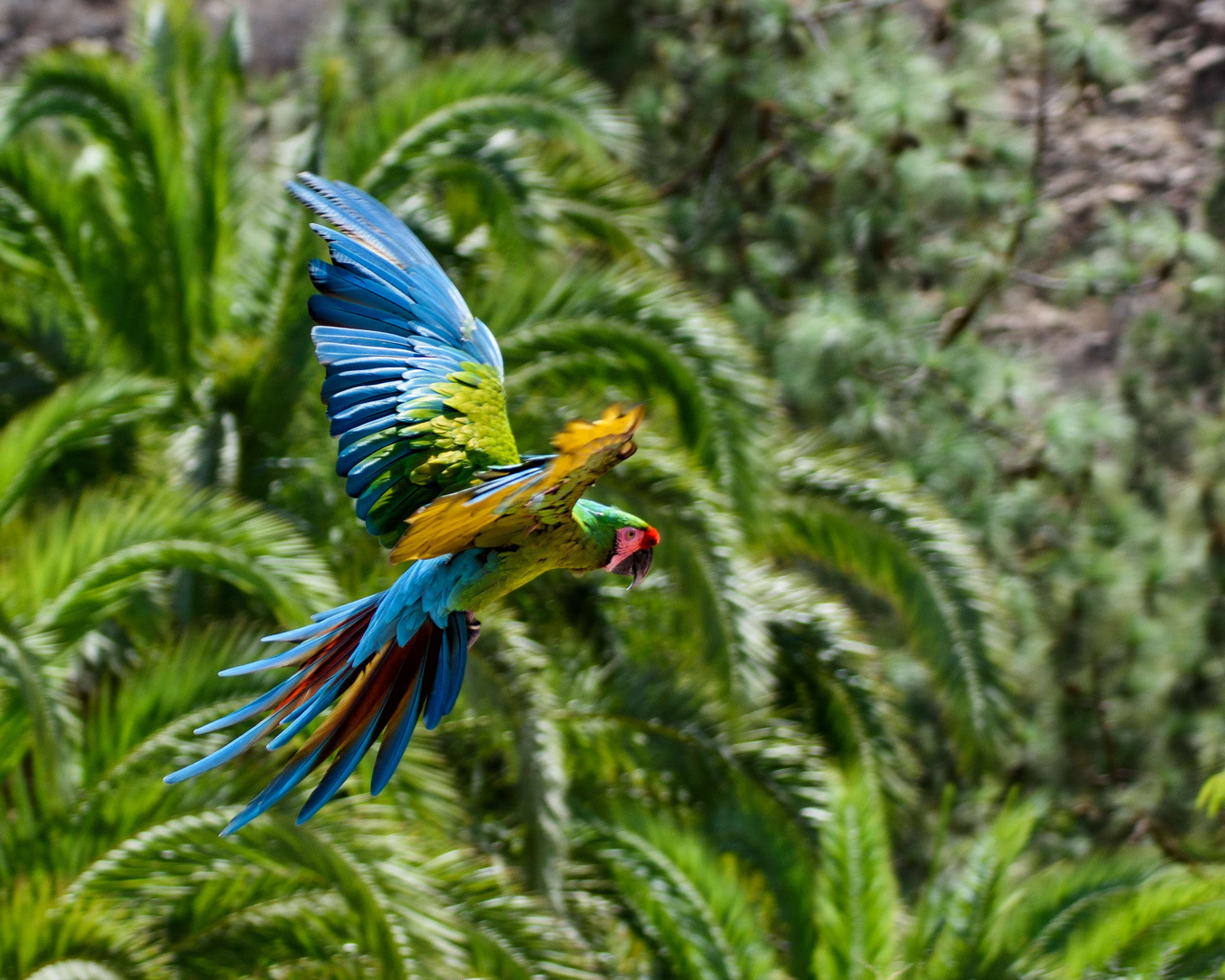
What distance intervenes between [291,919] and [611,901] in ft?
5.31

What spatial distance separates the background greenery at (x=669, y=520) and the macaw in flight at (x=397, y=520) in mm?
1638

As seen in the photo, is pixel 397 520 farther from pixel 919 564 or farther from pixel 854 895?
pixel 919 564

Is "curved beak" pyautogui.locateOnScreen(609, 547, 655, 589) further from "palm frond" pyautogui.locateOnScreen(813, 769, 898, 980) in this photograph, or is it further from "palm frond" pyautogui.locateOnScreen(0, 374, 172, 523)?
"palm frond" pyautogui.locateOnScreen(0, 374, 172, 523)

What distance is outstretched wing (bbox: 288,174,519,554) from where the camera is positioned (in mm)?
1992

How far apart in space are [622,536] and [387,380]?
18.2 inches

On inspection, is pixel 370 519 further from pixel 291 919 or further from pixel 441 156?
pixel 441 156

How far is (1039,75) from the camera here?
7918 mm

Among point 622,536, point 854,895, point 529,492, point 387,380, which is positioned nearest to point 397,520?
point 387,380

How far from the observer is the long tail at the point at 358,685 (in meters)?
1.87

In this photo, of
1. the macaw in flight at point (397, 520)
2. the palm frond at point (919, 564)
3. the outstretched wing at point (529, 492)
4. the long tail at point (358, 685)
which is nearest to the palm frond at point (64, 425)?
the macaw in flight at point (397, 520)

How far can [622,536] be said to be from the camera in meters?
1.93

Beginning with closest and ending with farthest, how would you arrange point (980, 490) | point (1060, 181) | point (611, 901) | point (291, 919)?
point (291, 919), point (611, 901), point (980, 490), point (1060, 181)

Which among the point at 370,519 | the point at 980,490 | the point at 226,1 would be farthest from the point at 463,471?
the point at 226,1

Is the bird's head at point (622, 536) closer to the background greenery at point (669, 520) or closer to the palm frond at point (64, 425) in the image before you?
the background greenery at point (669, 520)
